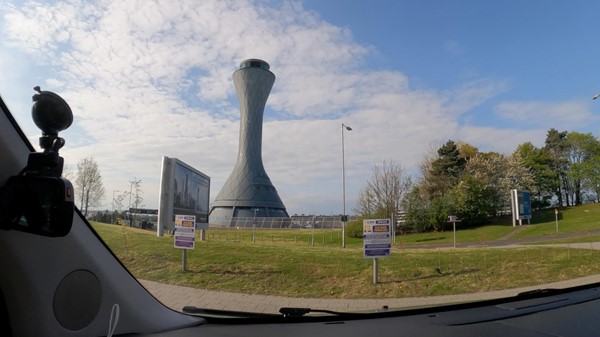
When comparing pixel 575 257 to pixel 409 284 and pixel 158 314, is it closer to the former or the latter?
pixel 409 284

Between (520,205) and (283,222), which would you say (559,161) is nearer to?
(520,205)

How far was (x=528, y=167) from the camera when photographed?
5384cm

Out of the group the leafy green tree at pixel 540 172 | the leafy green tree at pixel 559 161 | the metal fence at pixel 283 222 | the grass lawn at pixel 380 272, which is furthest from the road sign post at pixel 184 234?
the leafy green tree at pixel 559 161

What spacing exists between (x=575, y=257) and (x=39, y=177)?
47.7ft

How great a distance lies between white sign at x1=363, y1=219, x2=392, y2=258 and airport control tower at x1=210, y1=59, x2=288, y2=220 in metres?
62.6

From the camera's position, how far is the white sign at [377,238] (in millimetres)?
10648

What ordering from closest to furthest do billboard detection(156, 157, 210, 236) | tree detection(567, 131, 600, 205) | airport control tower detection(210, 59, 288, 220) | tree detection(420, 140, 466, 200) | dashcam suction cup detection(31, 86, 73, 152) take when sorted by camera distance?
dashcam suction cup detection(31, 86, 73, 152)
billboard detection(156, 157, 210, 236)
tree detection(420, 140, 466, 200)
tree detection(567, 131, 600, 205)
airport control tower detection(210, 59, 288, 220)

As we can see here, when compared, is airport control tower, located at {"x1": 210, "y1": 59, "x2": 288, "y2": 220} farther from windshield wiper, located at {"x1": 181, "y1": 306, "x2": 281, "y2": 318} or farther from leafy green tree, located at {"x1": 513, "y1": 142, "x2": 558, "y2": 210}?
windshield wiper, located at {"x1": 181, "y1": 306, "x2": 281, "y2": 318}

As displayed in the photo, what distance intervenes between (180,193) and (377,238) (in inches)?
332

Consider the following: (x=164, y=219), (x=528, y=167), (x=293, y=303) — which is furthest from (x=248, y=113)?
(x=293, y=303)

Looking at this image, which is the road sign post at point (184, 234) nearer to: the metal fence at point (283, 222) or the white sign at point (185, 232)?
the white sign at point (185, 232)

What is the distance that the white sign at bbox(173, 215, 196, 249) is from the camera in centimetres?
819

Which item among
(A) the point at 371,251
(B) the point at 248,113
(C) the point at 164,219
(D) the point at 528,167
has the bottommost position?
(A) the point at 371,251

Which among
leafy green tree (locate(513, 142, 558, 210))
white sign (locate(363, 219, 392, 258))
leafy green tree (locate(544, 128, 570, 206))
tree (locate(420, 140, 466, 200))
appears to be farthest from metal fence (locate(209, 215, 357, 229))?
white sign (locate(363, 219, 392, 258))
